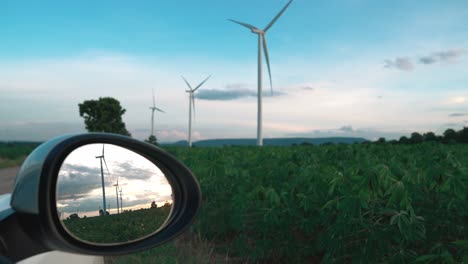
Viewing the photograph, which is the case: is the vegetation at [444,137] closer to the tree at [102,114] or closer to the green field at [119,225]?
the green field at [119,225]

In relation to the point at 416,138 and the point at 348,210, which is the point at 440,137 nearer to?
the point at 416,138

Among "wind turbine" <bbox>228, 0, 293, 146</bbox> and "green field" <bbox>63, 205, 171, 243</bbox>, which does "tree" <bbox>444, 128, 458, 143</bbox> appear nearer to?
"wind turbine" <bbox>228, 0, 293, 146</bbox>

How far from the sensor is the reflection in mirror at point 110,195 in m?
1.26

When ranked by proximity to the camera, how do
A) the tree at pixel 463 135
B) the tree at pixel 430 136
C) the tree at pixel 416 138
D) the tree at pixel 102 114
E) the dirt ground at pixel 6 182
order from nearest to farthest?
the dirt ground at pixel 6 182
the tree at pixel 416 138
the tree at pixel 430 136
the tree at pixel 463 135
the tree at pixel 102 114

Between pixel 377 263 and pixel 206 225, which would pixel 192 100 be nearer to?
pixel 206 225

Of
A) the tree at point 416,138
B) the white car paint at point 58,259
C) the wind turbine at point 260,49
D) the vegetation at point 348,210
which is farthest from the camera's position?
the wind turbine at point 260,49

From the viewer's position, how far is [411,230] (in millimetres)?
3453

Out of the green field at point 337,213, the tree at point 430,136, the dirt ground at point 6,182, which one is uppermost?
the tree at point 430,136

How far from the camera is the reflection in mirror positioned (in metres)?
1.26

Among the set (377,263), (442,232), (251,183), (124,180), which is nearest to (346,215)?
(377,263)

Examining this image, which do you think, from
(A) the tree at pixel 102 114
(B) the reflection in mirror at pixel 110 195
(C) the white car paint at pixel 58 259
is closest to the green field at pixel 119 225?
(B) the reflection in mirror at pixel 110 195

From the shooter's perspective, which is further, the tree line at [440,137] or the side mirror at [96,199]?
the tree line at [440,137]

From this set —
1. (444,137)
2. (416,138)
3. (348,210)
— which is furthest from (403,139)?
(348,210)

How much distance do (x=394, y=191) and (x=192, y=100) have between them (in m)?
38.7
